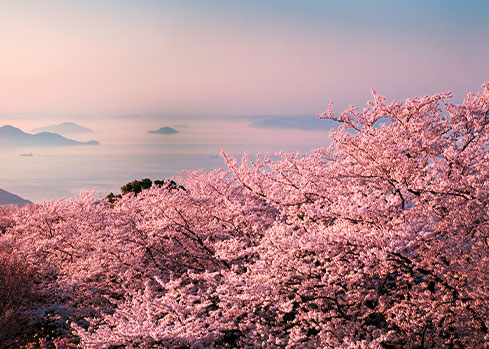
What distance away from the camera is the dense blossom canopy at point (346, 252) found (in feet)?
27.6

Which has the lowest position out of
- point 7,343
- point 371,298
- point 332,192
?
point 7,343

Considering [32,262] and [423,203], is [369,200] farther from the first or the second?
[32,262]

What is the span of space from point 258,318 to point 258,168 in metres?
5.32

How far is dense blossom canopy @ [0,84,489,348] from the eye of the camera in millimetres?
8398

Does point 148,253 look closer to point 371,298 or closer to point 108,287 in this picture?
point 108,287

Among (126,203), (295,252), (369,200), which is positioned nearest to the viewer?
(369,200)

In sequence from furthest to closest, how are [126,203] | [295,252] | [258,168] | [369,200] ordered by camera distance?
1. [126,203]
2. [258,168]
3. [295,252]
4. [369,200]

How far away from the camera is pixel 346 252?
29.9 feet

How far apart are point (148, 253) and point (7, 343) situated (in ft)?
15.6

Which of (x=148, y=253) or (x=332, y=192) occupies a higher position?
(x=332, y=192)

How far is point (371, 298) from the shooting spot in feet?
29.9

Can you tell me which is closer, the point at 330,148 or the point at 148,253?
the point at 330,148

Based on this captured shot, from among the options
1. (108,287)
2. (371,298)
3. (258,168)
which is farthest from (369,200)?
(108,287)

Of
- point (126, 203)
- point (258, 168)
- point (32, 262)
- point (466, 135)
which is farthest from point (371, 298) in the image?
point (32, 262)
